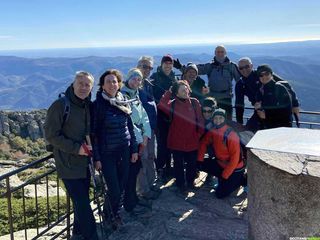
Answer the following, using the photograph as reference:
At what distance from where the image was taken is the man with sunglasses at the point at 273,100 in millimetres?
6969

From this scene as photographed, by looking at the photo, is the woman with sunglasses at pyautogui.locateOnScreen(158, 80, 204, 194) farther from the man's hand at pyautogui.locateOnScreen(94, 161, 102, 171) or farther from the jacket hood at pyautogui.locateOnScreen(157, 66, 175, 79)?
the man's hand at pyautogui.locateOnScreen(94, 161, 102, 171)

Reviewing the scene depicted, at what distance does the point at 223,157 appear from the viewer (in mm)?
7121

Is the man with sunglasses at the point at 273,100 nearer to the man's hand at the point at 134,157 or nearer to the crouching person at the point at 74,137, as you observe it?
the man's hand at the point at 134,157

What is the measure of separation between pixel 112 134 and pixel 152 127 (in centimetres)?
156

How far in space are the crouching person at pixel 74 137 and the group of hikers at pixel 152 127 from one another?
0.04 feet

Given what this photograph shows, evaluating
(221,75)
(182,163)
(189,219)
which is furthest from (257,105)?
(189,219)

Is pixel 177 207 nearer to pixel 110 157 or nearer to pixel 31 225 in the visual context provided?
pixel 110 157

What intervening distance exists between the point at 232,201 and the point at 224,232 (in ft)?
4.19

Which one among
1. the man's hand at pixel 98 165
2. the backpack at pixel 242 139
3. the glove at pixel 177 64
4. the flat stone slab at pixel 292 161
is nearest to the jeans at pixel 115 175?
the man's hand at pixel 98 165

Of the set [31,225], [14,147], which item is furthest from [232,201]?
[14,147]

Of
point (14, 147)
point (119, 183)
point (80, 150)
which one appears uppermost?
point (80, 150)

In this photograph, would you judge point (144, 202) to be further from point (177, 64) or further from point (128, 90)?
point (177, 64)

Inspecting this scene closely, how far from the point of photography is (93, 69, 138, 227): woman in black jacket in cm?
533

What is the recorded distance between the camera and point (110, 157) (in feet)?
18.1
